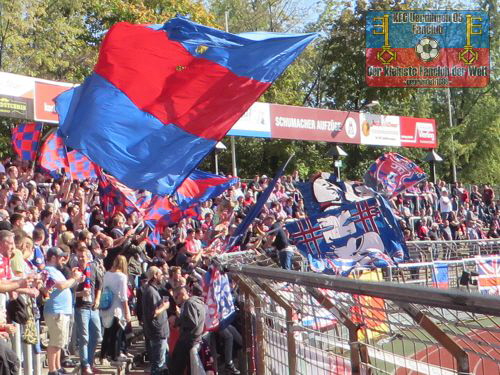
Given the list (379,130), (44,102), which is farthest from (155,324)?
(379,130)

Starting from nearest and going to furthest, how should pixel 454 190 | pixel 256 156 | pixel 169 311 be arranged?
pixel 169 311
pixel 454 190
pixel 256 156

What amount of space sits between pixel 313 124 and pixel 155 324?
1814cm

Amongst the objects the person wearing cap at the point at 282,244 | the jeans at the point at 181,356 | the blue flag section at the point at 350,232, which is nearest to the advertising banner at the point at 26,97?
the person wearing cap at the point at 282,244

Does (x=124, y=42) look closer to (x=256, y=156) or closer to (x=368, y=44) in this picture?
(x=256, y=156)

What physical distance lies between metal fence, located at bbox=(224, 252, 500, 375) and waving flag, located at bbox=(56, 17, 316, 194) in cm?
182

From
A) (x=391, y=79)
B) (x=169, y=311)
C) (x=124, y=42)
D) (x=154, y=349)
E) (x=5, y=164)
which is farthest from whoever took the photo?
(x=391, y=79)

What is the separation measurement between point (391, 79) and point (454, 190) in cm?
1440

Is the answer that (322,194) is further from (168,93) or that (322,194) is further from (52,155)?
(168,93)

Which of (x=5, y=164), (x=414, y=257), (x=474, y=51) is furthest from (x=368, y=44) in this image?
(x=5, y=164)

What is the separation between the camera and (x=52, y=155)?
1634 centimetres

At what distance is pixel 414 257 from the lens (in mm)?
20469

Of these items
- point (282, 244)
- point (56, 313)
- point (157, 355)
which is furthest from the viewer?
point (282, 244)

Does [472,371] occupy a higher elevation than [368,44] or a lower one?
lower

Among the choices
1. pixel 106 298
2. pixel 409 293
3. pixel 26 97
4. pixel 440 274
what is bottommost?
pixel 440 274
